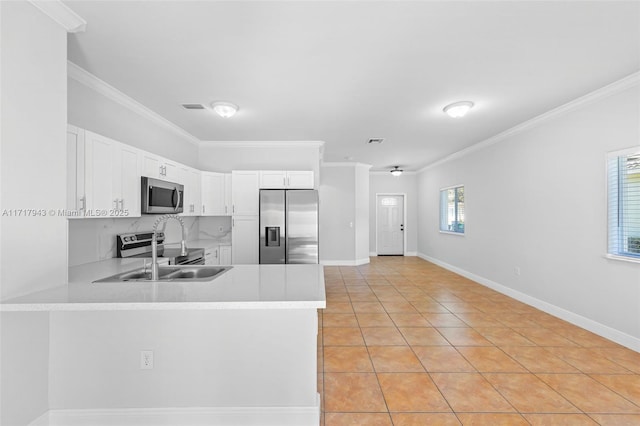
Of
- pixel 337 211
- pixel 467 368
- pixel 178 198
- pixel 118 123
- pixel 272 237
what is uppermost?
Answer: pixel 118 123

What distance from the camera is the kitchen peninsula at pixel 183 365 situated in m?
1.85

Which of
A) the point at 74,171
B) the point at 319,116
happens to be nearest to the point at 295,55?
the point at 319,116

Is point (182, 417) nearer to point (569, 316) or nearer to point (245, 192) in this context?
point (245, 192)

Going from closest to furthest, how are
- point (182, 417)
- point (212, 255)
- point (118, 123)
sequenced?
point (182, 417), point (118, 123), point (212, 255)

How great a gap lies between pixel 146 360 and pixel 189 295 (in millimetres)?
627

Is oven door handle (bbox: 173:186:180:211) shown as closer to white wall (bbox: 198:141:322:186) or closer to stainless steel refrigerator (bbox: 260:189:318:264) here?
stainless steel refrigerator (bbox: 260:189:318:264)

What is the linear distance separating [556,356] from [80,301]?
380cm

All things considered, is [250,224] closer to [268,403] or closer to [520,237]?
[268,403]

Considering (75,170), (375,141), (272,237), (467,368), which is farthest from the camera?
(375,141)

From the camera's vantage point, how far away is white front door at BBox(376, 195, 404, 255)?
909 centimetres

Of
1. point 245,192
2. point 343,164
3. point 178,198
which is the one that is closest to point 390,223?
point 343,164

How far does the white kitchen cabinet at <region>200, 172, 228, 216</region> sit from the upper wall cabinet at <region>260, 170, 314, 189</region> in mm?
668

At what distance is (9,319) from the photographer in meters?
1.60

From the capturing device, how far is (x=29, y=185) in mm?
1675
